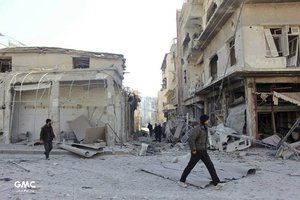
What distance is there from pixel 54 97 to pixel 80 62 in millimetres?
6214

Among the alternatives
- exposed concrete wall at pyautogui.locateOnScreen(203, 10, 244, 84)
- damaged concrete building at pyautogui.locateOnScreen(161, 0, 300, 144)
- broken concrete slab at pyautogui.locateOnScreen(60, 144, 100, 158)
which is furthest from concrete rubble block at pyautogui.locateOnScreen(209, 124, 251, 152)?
broken concrete slab at pyautogui.locateOnScreen(60, 144, 100, 158)

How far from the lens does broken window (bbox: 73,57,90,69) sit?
85.0 ft

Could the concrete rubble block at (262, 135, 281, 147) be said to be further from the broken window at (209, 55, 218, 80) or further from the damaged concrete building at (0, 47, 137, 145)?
the broken window at (209, 55, 218, 80)

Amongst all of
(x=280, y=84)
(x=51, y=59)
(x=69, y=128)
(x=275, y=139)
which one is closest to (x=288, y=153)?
(x=275, y=139)

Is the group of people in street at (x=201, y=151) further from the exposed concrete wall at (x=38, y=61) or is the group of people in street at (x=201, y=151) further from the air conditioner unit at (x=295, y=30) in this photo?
the exposed concrete wall at (x=38, y=61)

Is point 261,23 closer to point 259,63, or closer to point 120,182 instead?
point 259,63

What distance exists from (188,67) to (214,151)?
16.8m

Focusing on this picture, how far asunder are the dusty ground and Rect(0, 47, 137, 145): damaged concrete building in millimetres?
6439

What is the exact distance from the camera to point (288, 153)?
14.7 m

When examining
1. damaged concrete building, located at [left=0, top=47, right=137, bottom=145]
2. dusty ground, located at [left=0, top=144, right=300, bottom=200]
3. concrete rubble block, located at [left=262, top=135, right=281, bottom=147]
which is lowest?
dusty ground, located at [left=0, top=144, right=300, bottom=200]

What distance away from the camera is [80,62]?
2612 centimetres

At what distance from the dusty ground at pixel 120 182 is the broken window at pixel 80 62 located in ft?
40.4

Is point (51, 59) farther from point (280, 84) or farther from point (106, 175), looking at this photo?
point (106, 175)

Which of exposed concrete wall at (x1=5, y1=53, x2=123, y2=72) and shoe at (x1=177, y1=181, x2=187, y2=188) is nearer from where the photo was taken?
shoe at (x1=177, y1=181, x2=187, y2=188)
